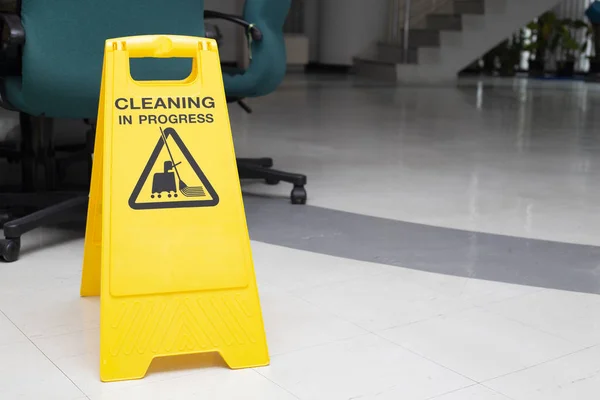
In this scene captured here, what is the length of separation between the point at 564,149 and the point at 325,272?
2.93 m

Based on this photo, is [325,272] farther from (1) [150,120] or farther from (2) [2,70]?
(2) [2,70]

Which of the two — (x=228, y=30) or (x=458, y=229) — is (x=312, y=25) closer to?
(x=228, y=30)

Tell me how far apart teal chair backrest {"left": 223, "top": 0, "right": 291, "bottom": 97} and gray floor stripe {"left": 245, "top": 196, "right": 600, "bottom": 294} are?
444mm

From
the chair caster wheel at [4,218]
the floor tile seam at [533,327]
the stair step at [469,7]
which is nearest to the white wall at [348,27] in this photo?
the stair step at [469,7]

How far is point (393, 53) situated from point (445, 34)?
2.31 ft

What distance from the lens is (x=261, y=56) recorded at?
2869 millimetres

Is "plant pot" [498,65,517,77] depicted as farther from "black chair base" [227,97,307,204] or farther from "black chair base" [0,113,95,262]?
"black chair base" [0,113,95,262]

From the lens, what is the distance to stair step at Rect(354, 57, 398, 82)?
1016cm

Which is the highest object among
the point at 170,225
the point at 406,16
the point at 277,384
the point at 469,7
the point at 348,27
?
the point at 469,7

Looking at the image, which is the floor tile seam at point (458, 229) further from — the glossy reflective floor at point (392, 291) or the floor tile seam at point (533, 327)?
the floor tile seam at point (533, 327)

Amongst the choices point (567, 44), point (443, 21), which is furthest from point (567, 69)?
point (443, 21)

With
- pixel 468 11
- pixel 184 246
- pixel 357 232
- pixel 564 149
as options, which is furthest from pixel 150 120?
pixel 468 11

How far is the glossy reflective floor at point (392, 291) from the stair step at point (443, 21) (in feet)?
21.9

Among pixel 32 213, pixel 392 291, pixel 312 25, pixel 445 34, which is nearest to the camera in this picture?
pixel 392 291
